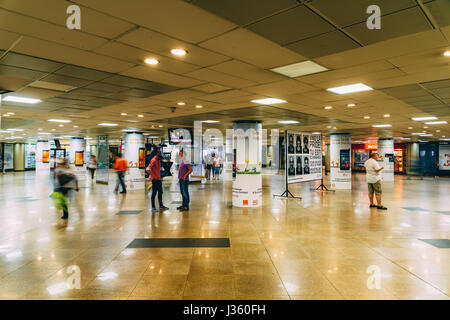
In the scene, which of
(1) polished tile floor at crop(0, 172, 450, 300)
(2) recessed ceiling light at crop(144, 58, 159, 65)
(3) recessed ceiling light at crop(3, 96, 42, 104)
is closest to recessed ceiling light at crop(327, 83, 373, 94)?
(1) polished tile floor at crop(0, 172, 450, 300)

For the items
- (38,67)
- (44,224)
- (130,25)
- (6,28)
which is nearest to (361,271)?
(130,25)

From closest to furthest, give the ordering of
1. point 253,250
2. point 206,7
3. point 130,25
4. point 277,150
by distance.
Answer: point 206,7 → point 130,25 → point 253,250 → point 277,150

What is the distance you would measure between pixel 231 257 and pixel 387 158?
20.3 metres

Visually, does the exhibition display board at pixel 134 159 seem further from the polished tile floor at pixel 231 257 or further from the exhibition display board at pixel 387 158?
the exhibition display board at pixel 387 158

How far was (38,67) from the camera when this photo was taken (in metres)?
4.16

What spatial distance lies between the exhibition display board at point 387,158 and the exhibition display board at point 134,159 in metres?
16.7

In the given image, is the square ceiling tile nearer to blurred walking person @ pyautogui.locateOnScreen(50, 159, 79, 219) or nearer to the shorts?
blurred walking person @ pyautogui.locateOnScreen(50, 159, 79, 219)

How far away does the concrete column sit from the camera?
1154 inches

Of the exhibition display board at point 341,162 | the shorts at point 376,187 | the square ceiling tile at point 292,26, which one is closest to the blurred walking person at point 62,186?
the square ceiling tile at point 292,26

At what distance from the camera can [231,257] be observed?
Answer: 4180 millimetres

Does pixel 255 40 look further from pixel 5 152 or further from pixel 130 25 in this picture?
pixel 5 152

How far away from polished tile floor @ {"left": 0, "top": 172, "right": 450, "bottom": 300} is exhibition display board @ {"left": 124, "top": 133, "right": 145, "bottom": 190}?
6068 millimetres

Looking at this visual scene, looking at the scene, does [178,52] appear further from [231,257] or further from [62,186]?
[62,186]

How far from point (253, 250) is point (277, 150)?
115 feet
